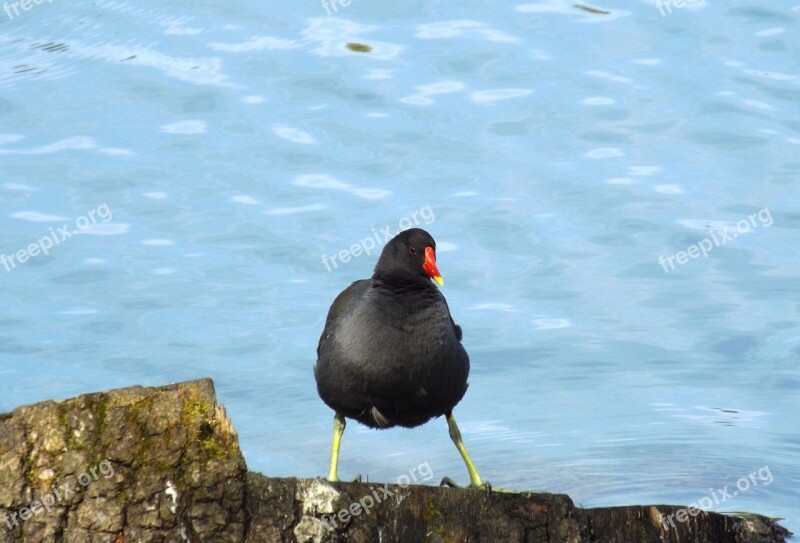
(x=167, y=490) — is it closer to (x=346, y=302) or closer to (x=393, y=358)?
(x=393, y=358)

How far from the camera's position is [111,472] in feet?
11.5

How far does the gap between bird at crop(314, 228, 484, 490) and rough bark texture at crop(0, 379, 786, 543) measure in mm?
1227

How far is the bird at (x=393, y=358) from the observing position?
4938 mm

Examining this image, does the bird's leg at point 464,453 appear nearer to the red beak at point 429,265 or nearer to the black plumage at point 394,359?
the black plumage at point 394,359

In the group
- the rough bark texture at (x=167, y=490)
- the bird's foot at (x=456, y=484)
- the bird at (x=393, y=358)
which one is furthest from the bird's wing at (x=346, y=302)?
the rough bark texture at (x=167, y=490)

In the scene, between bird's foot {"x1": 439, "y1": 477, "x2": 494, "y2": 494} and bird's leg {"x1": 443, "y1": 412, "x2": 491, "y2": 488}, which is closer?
bird's foot {"x1": 439, "y1": 477, "x2": 494, "y2": 494}

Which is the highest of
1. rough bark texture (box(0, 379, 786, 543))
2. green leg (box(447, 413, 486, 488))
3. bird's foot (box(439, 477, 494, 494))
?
rough bark texture (box(0, 379, 786, 543))

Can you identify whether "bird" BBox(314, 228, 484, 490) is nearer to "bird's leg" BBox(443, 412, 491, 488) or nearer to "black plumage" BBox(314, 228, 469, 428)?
"black plumage" BBox(314, 228, 469, 428)

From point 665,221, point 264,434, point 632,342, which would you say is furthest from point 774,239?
point 264,434

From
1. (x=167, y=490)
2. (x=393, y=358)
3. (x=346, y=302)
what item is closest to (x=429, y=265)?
(x=346, y=302)

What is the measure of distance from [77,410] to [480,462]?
4595 mm

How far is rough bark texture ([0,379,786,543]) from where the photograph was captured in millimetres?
3473

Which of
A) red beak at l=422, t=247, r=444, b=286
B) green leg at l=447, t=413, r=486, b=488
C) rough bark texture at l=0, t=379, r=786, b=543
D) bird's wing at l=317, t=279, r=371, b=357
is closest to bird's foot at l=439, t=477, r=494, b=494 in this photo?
green leg at l=447, t=413, r=486, b=488

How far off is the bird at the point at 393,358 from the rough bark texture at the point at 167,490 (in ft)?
4.03
